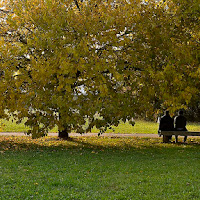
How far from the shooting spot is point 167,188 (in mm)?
6160

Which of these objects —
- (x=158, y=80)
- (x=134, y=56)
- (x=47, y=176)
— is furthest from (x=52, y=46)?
(x=47, y=176)

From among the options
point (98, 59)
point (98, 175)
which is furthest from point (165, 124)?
point (98, 175)

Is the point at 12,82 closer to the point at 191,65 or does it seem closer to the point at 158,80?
the point at 158,80

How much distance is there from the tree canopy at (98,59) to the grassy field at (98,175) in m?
1.56

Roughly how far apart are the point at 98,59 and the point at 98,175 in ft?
14.6

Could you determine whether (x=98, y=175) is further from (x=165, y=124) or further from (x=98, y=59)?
(x=165, y=124)

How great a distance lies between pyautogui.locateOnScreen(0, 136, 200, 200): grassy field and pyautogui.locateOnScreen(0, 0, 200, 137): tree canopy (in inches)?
61.2

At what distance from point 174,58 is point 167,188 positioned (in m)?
5.89

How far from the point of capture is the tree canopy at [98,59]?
1020cm

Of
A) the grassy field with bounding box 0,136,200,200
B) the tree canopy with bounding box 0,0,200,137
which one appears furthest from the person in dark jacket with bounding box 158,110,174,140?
the grassy field with bounding box 0,136,200,200

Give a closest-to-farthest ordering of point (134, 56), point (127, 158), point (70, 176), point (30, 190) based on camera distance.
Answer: point (30, 190), point (70, 176), point (127, 158), point (134, 56)

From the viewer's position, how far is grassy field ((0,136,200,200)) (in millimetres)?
5742

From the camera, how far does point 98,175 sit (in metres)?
7.21

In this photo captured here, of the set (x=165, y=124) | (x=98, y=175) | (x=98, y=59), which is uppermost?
(x=98, y=59)
